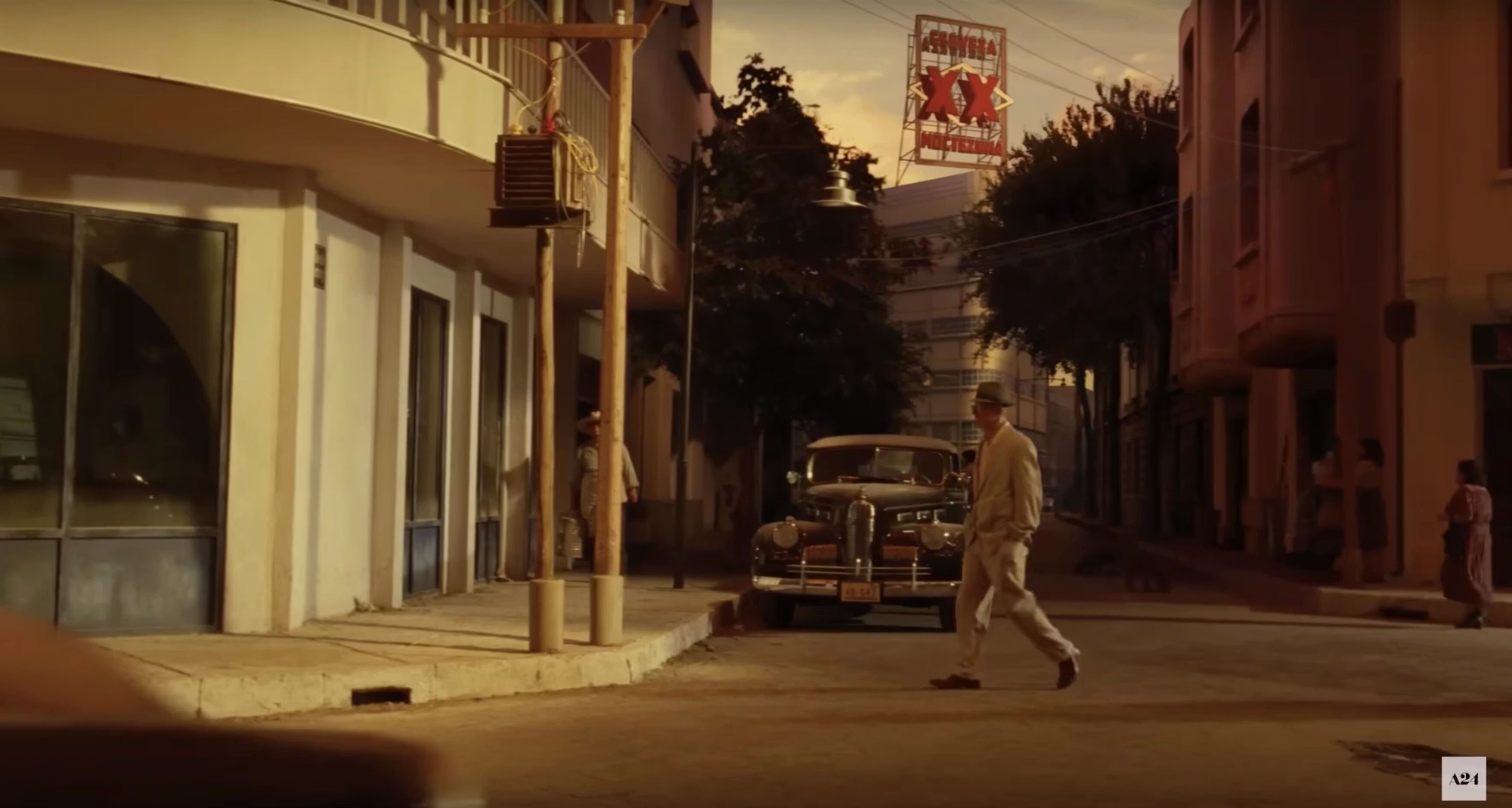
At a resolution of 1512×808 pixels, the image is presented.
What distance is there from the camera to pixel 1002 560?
10.1m

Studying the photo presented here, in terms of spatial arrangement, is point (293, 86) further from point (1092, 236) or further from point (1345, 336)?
→ point (1092, 236)

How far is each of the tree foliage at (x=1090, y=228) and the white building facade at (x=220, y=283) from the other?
95.6 feet

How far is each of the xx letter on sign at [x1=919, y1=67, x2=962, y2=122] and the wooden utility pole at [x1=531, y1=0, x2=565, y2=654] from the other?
28.9 metres

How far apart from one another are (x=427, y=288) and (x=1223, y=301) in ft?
61.9

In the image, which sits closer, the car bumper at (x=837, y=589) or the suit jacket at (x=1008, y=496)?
the suit jacket at (x=1008, y=496)

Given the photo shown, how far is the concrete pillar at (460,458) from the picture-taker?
16.5 metres

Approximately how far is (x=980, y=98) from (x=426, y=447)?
26.8 metres

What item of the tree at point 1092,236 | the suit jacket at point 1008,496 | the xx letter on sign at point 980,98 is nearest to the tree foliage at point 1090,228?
the tree at point 1092,236

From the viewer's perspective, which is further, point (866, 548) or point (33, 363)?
point (866, 548)

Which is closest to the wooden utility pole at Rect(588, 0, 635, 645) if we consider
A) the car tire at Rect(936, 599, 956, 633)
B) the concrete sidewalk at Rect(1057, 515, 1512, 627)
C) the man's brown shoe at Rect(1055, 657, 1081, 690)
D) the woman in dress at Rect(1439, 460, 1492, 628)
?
the man's brown shoe at Rect(1055, 657, 1081, 690)

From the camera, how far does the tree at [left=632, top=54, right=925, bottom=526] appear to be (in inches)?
994

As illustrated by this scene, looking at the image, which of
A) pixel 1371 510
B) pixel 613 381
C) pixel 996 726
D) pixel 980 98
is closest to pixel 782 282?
pixel 1371 510

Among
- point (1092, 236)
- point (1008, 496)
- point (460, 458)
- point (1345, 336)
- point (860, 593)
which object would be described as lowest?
point (860, 593)

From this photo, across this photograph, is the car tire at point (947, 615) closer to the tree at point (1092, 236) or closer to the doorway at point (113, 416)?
the doorway at point (113, 416)
